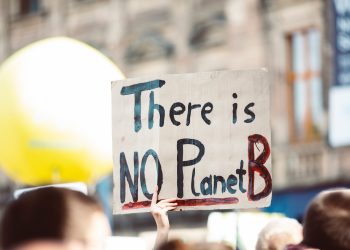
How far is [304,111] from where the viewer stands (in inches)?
635

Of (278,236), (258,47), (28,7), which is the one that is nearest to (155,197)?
(278,236)

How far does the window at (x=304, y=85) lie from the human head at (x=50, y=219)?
13.2 metres

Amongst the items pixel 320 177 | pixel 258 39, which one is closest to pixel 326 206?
pixel 320 177

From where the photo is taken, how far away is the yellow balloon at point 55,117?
6.48 metres

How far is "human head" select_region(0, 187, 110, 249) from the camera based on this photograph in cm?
263

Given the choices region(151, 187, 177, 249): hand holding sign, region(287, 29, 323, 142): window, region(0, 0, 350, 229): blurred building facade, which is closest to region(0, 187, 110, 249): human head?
region(151, 187, 177, 249): hand holding sign

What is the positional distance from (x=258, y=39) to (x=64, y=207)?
14.4 meters

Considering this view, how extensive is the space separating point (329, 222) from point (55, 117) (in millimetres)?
3224

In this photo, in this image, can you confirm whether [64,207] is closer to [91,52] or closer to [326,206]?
[326,206]

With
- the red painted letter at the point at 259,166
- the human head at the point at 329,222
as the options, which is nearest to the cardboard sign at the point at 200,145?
the red painted letter at the point at 259,166

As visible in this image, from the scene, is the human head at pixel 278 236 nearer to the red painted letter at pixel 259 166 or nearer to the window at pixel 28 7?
the red painted letter at pixel 259 166

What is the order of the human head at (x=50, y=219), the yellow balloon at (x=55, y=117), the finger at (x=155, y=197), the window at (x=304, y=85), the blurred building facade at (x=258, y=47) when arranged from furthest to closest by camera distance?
the window at (x=304, y=85), the blurred building facade at (x=258, y=47), the yellow balloon at (x=55, y=117), the finger at (x=155, y=197), the human head at (x=50, y=219)

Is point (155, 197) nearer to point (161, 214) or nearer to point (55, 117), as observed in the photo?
point (161, 214)

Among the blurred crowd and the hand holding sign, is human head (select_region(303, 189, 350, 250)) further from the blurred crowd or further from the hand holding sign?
the blurred crowd
